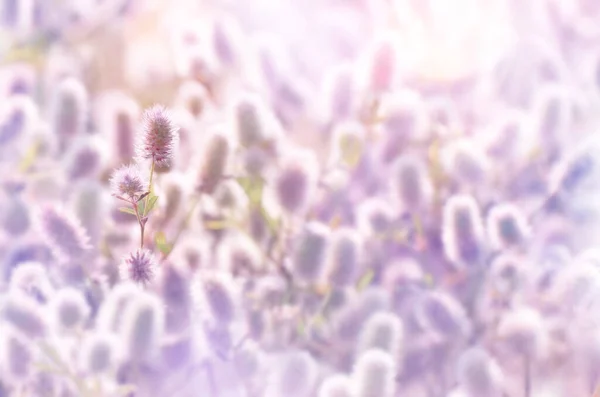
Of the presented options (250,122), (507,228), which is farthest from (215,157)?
(507,228)

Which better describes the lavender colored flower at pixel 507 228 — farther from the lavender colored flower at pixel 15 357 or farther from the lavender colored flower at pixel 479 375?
the lavender colored flower at pixel 15 357

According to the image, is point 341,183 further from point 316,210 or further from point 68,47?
point 68,47

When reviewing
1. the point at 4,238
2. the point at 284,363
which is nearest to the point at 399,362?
the point at 284,363

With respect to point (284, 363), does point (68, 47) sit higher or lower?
higher

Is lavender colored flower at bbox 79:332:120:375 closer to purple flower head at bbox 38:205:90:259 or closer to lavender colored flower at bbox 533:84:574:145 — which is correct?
purple flower head at bbox 38:205:90:259

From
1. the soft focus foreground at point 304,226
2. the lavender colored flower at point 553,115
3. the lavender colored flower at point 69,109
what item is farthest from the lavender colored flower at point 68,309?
the lavender colored flower at point 553,115

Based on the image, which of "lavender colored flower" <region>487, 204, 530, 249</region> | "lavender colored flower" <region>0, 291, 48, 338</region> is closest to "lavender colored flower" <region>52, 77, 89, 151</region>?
"lavender colored flower" <region>0, 291, 48, 338</region>
